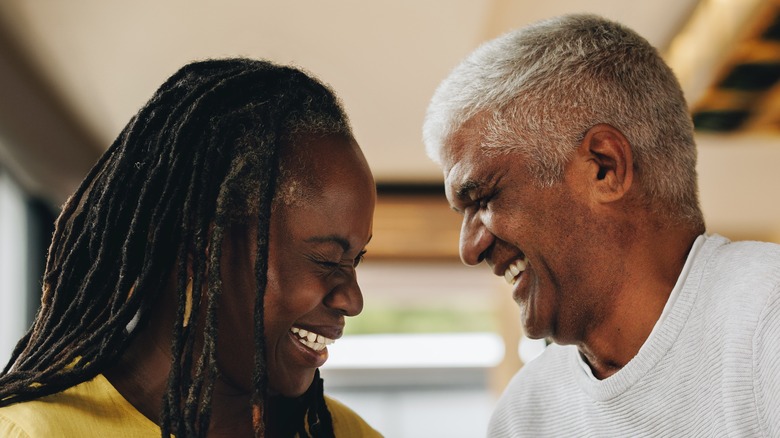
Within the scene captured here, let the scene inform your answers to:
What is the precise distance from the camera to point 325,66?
159 inches

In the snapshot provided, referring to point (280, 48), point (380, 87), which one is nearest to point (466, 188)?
point (280, 48)

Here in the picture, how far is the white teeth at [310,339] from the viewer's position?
1.58 meters

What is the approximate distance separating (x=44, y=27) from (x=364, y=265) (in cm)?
308

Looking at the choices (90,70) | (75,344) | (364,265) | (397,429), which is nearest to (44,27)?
(90,70)

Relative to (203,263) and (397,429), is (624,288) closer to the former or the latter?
(203,263)

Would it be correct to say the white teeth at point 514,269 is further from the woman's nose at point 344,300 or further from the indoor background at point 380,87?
the indoor background at point 380,87

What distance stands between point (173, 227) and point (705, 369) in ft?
3.01

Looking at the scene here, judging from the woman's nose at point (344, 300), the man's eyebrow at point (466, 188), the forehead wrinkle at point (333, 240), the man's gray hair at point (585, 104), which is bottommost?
the woman's nose at point (344, 300)

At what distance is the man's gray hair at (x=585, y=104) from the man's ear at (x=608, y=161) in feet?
0.05

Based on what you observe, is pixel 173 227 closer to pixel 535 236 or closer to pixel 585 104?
pixel 535 236

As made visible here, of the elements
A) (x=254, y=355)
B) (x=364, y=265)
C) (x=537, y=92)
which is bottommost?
(x=364, y=265)

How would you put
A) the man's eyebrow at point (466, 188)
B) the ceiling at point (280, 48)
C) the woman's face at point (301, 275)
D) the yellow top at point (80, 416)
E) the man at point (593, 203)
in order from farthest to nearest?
the ceiling at point (280, 48), the man's eyebrow at point (466, 188), the man at point (593, 203), the woman's face at point (301, 275), the yellow top at point (80, 416)

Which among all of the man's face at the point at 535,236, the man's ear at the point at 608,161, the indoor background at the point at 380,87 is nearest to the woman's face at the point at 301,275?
the man's face at the point at 535,236

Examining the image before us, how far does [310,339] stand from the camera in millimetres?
1592
